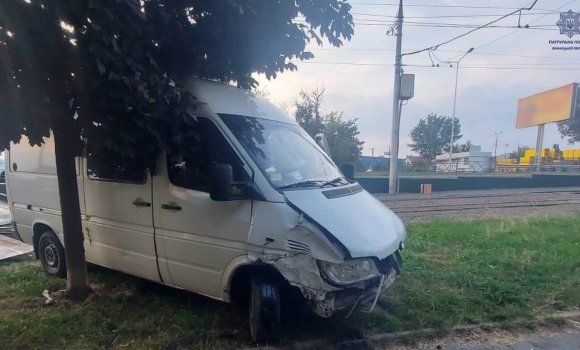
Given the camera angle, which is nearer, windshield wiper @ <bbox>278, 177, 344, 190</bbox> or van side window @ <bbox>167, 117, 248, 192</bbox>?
windshield wiper @ <bbox>278, 177, 344, 190</bbox>

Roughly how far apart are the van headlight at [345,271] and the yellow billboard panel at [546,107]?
44157 mm

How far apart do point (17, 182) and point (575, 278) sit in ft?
26.4

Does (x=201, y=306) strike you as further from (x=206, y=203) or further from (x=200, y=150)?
(x=200, y=150)

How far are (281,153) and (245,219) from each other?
34.3 inches

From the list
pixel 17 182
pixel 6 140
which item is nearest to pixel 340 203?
pixel 6 140

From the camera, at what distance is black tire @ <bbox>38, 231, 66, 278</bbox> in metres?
5.41

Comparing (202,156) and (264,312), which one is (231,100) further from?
(264,312)

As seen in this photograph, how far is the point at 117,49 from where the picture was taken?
10.9 ft

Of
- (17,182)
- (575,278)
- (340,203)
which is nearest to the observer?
(340,203)

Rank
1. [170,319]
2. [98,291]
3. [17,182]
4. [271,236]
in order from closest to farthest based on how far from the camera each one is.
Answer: [271,236], [170,319], [98,291], [17,182]

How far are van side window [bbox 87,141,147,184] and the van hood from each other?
1.83m

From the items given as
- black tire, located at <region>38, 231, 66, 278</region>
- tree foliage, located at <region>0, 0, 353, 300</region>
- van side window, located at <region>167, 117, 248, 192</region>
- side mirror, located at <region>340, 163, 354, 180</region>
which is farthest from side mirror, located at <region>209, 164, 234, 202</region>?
black tire, located at <region>38, 231, 66, 278</region>

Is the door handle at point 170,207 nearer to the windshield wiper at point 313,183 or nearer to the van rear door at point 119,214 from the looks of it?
the van rear door at point 119,214

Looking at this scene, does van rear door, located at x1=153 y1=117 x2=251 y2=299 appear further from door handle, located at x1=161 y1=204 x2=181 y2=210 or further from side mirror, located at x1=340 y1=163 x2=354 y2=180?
side mirror, located at x1=340 y1=163 x2=354 y2=180
